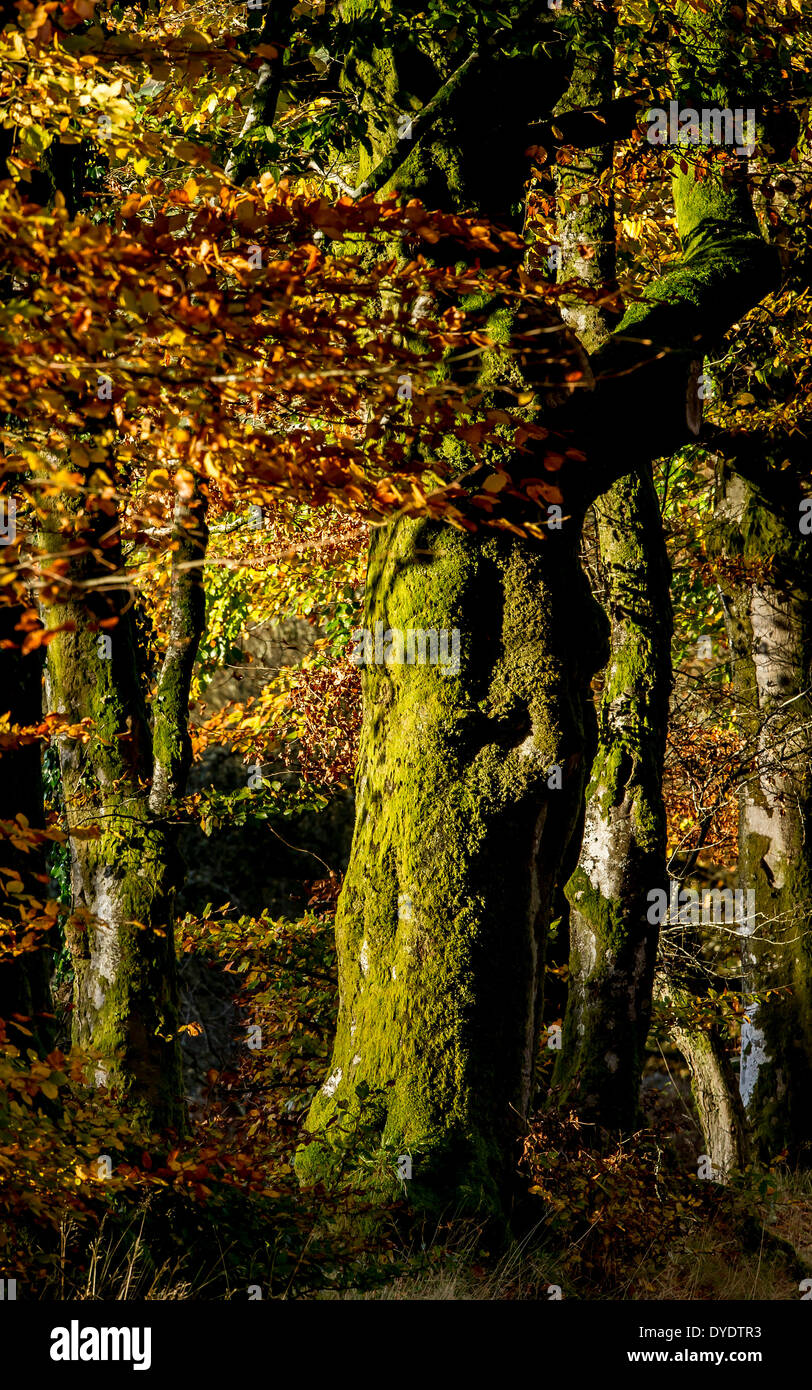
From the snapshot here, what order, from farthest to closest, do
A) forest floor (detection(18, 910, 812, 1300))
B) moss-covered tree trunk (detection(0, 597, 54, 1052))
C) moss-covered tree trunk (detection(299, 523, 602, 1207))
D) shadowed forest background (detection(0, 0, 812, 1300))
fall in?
moss-covered tree trunk (detection(299, 523, 602, 1207)) < moss-covered tree trunk (detection(0, 597, 54, 1052)) < forest floor (detection(18, 910, 812, 1300)) < shadowed forest background (detection(0, 0, 812, 1300))

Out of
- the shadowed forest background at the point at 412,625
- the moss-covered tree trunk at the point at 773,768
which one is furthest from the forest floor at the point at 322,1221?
the moss-covered tree trunk at the point at 773,768

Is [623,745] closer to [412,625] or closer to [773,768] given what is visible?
[773,768]

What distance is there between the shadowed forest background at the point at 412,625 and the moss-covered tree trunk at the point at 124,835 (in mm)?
27

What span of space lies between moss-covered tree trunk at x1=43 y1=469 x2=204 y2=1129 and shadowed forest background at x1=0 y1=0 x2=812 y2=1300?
0.03 metres

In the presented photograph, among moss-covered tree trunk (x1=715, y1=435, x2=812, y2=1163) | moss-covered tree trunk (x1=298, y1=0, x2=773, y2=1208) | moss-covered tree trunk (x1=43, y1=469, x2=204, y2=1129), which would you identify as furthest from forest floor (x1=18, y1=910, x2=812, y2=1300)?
moss-covered tree trunk (x1=715, y1=435, x2=812, y2=1163)

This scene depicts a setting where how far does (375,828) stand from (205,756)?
15.7 metres

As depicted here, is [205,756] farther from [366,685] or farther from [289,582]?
[366,685]

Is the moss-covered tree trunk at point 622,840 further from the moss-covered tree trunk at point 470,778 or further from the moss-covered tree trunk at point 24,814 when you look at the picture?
the moss-covered tree trunk at point 24,814

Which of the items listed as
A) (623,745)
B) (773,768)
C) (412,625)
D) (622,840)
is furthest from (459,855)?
(773,768)

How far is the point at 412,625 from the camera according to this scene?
22.9 ft

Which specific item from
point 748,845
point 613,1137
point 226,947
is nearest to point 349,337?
point 613,1137

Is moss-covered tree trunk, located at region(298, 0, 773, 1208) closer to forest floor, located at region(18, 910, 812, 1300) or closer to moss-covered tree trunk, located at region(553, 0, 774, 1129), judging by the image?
forest floor, located at region(18, 910, 812, 1300)

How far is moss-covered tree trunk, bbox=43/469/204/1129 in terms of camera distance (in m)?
7.57

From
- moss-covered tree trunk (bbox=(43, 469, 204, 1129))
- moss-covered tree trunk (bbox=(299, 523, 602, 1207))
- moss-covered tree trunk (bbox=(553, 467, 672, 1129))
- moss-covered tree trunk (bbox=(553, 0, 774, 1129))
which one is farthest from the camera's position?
moss-covered tree trunk (bbox=(553, 467, 672, 1129))
